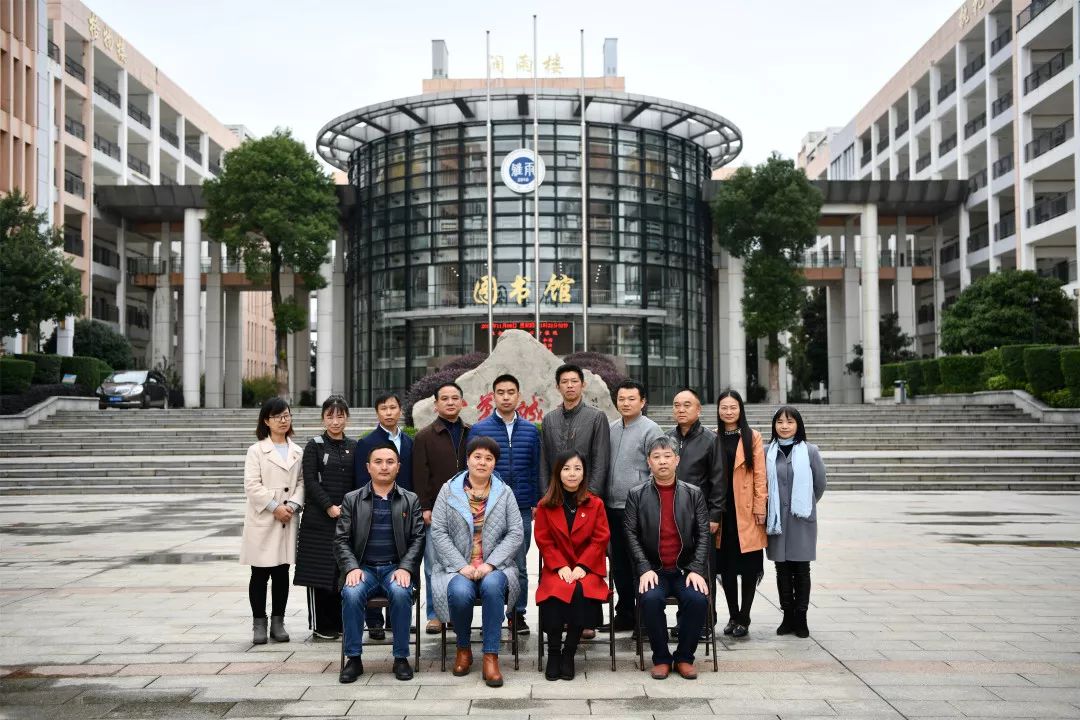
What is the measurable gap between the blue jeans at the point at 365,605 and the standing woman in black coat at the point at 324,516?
50 centimetres

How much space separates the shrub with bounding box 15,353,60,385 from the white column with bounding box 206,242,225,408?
12.7 metres

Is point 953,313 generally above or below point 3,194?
below

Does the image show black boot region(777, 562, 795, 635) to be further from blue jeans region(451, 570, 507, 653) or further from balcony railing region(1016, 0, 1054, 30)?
balcony railing region(1016, 0, 1054, 30)

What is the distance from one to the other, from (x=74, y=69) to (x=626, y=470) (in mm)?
42903

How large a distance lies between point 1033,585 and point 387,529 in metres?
5.71

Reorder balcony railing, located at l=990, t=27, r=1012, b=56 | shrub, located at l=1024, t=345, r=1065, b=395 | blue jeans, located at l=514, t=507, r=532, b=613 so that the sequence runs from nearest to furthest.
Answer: blue jeans, located at l=514, t=507, r=532, b=613, shrub, located at l=1024, t=345, r=1065, b=395, balcony railing, located at l=990, t=27, r=1012, b=56

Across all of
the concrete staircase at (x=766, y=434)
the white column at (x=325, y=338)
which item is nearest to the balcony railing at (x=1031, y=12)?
the concrete staircase at (x=766, y=434)

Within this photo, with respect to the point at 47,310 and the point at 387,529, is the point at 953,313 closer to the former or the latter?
the point at 47,310

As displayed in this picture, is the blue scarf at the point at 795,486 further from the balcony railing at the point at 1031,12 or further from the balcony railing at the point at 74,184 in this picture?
the balcony railing at the point at 74,184

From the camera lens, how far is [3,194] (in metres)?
33.9

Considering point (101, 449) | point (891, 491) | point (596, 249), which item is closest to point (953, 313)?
point (596, 249)

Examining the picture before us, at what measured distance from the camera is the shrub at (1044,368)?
26.3 m

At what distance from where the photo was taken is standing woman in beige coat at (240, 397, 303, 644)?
6637mm


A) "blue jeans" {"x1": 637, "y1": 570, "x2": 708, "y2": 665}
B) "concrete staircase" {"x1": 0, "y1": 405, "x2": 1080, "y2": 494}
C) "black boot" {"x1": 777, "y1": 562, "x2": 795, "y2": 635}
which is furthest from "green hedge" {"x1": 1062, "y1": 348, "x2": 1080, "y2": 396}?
"blue jeans" {"x1": 637, "y1": 570, "x2": 708, "y2": 665}
